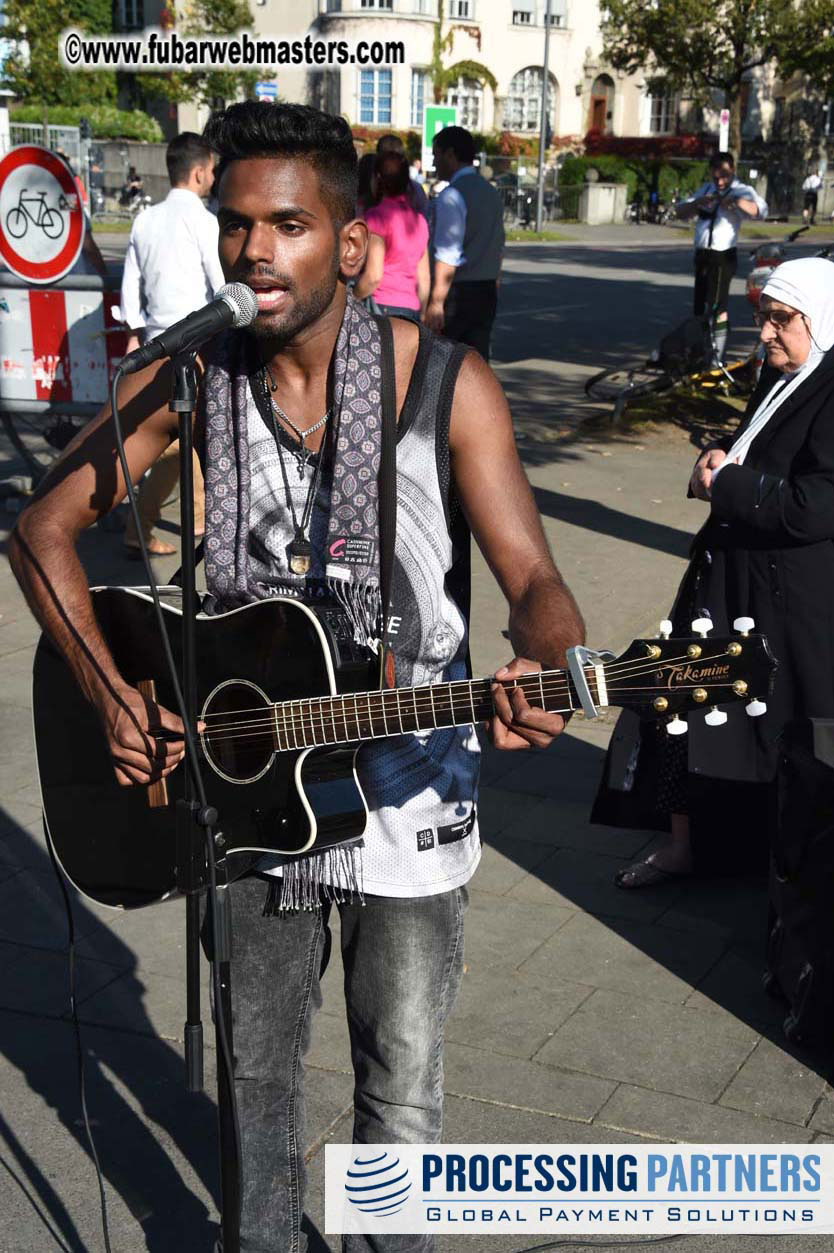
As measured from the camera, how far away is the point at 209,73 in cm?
4825

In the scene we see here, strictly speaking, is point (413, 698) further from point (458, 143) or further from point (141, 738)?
point (458, 143)

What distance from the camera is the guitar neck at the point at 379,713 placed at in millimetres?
2426

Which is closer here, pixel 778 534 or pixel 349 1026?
pixel 349 1026

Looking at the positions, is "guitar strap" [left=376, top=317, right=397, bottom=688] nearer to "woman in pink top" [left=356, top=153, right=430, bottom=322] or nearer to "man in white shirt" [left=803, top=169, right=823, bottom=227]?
"woman in pink top" [left=356, top=153, right=430, bottom=322]

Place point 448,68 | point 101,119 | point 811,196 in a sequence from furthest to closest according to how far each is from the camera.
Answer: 1. point 448,68
2. point 101,119
3. point 811,196

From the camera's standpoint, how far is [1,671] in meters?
6.66

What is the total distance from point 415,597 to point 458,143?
911cm

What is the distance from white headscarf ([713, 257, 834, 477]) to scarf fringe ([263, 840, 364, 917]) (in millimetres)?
2268

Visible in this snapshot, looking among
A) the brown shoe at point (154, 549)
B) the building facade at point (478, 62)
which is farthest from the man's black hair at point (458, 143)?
the building facade at point (478, 62)

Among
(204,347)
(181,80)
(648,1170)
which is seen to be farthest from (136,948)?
(181,80)

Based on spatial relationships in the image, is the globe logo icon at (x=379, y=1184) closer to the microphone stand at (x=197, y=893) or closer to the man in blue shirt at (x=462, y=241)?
the microphone stand at (x=197, y=893)

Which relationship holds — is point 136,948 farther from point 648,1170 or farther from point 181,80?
point 181,80

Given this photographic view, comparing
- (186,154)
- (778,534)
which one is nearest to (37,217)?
(186,154)

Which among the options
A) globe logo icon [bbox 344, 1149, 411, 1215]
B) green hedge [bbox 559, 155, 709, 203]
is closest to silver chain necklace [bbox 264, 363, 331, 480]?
globe logo icon [bbox 344, 1149, 411, 1215]
